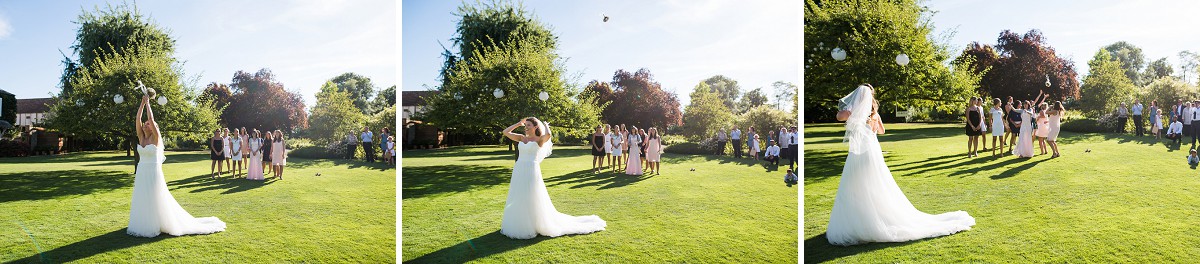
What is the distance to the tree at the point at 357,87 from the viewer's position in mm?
6387

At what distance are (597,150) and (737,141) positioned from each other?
1.23m

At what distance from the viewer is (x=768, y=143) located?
587 centimetres

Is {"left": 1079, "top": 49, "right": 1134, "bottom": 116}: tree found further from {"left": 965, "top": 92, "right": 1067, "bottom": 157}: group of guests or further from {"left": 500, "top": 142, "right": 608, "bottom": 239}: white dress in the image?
{"left": 500, "top": 142, "right": 608, "bottom": 239}: white dress

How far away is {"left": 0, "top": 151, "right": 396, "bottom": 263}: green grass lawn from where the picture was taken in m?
5.59

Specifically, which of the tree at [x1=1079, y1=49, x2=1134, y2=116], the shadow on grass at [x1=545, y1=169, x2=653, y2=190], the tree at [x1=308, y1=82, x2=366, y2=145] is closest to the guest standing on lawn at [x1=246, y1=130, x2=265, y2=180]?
the tree at [x1=308, y1=82, x2=366, y2=145]

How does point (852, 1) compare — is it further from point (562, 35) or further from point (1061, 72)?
point (562, 35)

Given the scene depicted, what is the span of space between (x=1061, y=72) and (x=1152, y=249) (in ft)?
5.16

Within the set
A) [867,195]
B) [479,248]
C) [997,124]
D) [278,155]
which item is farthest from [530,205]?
[997,124]

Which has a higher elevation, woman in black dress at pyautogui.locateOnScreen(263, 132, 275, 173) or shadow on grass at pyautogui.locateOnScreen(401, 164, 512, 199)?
woman in black dress at pyautogui.locateOnScreen(263, 132, 275, 173)

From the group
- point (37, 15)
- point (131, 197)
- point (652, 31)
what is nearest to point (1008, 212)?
point (652, 31)

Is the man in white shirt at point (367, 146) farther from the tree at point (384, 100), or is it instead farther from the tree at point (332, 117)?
the tree at point (384, 100)

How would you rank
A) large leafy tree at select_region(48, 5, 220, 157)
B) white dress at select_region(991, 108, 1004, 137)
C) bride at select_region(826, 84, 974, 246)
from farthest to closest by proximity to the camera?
1. large leafy tree at select_region(48, 5, 220, 157)
2. white dress at select_region(991, 108, 1004, 137)
3. bride at select_region(826, 84, 974, 246)

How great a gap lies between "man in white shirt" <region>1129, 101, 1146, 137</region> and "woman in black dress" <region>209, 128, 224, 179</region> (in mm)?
7862

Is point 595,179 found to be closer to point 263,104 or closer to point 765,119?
point 765,119
